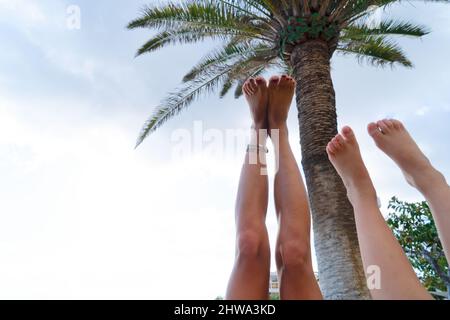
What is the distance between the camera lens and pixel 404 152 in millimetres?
1840

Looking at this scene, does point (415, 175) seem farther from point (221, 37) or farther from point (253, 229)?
point (221, 37)

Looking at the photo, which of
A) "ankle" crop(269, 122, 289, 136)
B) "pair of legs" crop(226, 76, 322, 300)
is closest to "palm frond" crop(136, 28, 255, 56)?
"ankle" crop(269, 122, 289, 136)

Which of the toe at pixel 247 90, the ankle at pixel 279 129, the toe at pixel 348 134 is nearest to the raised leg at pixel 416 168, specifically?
the toe at pixel 348 134

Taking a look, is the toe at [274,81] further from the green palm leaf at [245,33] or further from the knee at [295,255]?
the green palm leaf at [245,33]

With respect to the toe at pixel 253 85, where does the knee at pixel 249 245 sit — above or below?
below

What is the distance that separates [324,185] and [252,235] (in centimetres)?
331

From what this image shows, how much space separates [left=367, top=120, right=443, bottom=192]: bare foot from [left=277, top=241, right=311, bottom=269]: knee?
1.84 feet

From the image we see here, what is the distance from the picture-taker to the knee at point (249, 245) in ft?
5.15

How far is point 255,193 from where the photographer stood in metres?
1.77

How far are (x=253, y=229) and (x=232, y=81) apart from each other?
7720mm

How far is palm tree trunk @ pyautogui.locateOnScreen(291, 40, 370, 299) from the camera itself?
14.0ft

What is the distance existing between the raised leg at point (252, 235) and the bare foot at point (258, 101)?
0.78ft
